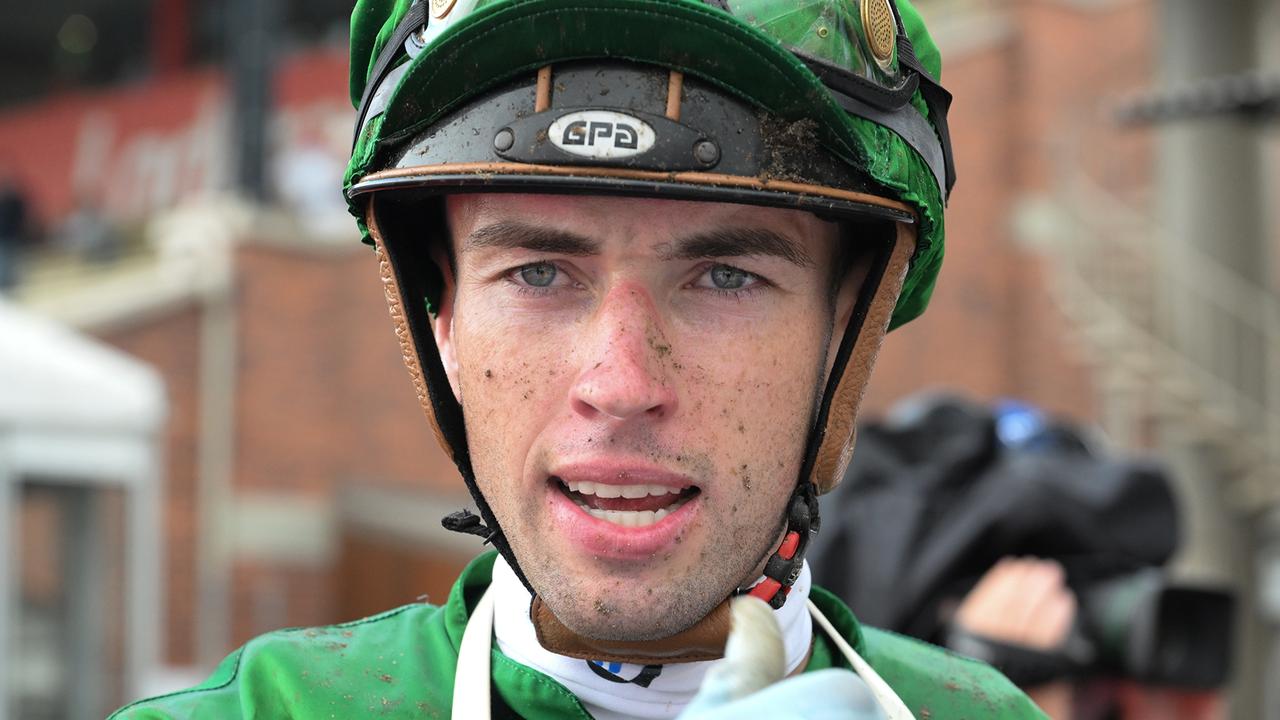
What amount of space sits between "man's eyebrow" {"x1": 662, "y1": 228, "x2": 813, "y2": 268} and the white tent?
20.4 ft

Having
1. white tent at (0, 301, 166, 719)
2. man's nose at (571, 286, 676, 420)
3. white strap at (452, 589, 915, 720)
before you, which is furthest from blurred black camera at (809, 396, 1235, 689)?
white tent at (0, 301, 166, 719)

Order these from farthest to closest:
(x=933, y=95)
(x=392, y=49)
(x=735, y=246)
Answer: (x=933, y=95)
(x=392, y=49)
(x=735, y=246)

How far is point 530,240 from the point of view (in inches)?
70.9

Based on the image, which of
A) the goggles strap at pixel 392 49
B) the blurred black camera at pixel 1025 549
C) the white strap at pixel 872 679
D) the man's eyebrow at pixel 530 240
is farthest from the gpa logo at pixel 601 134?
the blurred black camera at pixel 1025 549

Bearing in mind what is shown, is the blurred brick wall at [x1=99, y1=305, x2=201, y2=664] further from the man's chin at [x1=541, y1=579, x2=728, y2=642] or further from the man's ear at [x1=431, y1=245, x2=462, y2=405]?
the man's chin at [x1=541, y1=579, x2=728, y2=642]

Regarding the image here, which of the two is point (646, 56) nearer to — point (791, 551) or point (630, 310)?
point (630, 310)

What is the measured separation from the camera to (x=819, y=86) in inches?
69.0

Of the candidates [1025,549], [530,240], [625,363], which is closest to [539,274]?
[530,240]

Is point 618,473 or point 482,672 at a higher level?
point 618,473

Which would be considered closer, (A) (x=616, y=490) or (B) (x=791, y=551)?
(A) (x=616, y=490)

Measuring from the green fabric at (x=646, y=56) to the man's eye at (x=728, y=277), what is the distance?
0.55 ft

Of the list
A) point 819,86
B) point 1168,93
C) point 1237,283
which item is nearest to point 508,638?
point 819,86

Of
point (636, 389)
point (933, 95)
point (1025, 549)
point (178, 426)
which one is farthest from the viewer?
point (178, 426)

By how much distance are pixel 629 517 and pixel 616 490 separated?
Result: 31 millimetres
